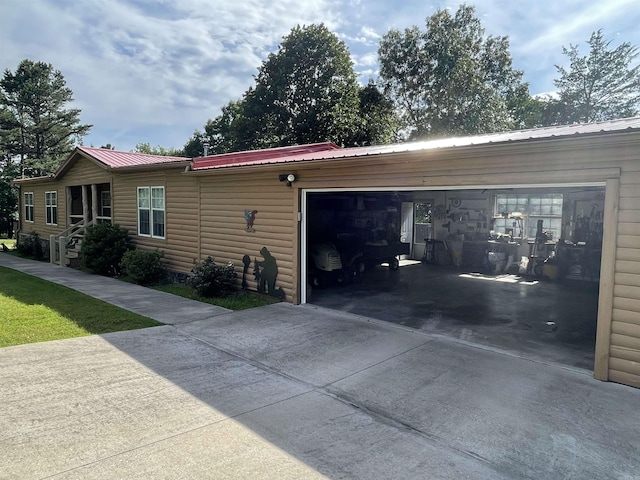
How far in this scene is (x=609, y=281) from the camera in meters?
4.68

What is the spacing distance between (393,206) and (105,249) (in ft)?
30.0

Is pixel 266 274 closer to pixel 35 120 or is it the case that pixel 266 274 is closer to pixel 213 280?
pixel 213 280

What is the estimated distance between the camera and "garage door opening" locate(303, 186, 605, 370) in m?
7.07

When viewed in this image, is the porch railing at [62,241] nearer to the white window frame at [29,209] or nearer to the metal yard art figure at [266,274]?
the white window frame at [29,209]

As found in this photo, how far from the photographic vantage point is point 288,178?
8.23m

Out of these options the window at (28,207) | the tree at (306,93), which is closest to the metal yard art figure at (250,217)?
the window at (28,207)

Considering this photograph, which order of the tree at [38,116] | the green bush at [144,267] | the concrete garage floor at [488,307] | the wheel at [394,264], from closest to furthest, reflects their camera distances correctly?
the concrete garage floor at [488,307], the green bush at [144,267], the wheel at [394,264], the tree at [38,116]

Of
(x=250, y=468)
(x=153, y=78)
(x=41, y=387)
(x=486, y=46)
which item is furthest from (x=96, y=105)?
(x=250, y=468)

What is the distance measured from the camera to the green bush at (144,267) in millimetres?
10703

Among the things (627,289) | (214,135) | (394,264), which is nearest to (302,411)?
(627,289)

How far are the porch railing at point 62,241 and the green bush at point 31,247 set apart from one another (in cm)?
169

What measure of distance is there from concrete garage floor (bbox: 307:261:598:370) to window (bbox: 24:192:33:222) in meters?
17.0

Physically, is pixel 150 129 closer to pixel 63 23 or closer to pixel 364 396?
pixel 63 23

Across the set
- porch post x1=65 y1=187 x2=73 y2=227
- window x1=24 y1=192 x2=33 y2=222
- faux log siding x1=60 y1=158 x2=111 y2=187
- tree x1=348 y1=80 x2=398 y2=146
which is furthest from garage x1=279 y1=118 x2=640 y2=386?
window x1=24 y1=192 x2=33 y2=222
